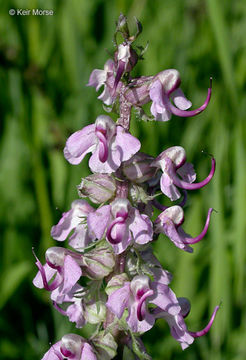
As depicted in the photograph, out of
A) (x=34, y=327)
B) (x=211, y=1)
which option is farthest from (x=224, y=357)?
(x=211, y=1)

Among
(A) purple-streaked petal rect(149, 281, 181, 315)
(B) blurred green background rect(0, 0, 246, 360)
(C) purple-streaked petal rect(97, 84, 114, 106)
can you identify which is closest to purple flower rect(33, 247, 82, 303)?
(A) purple-streaked petal rect(149, 281, 181, 315)

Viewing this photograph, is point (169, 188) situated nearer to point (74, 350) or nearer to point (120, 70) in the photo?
point (120, 70)

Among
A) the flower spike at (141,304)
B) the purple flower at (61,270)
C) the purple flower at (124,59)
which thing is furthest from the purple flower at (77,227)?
the purple flower at (124,59)

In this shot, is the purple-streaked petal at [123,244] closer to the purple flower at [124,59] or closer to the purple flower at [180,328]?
the purple flower at [180,328]

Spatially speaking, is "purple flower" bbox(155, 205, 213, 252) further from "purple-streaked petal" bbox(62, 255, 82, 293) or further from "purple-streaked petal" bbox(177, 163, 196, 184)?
"purple-streaked petal" bbox(62, 255, 82, 293)

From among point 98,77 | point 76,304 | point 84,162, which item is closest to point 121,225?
point 76,304

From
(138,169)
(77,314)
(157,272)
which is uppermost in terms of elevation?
(138,169)

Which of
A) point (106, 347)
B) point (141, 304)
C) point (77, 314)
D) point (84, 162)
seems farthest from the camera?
point (84, 162)

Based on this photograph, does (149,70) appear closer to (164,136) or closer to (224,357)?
(164,136)
